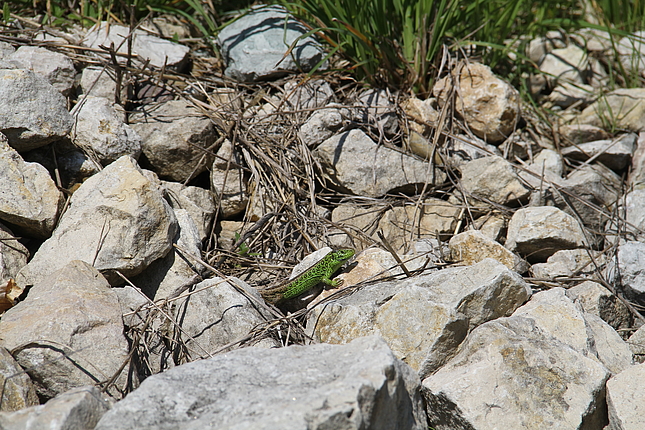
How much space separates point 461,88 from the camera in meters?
4.82

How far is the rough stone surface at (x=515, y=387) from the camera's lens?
7.73 ft

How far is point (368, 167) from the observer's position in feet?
14.0

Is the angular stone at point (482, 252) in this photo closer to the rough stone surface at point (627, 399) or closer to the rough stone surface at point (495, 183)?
the rough stone surface at point (495, 183)

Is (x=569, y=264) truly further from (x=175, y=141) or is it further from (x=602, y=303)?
(x=175, y=141)

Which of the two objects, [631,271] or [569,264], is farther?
[569,264]

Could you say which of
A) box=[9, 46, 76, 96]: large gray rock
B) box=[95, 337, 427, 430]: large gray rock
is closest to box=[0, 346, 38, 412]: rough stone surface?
box=[95, 337, 427, 430]: large gray rock

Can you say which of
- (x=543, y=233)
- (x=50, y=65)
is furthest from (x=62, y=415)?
(x=543, y=233)

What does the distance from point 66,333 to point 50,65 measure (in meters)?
2.52

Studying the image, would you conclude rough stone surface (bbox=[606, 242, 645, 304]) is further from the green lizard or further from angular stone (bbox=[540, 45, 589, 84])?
angular stone (bbox=[540, 45, 589, 84])

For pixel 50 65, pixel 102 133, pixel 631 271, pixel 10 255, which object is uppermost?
pixel 50 65

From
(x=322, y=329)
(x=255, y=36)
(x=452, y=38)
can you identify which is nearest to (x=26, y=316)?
(x=322, y=329)

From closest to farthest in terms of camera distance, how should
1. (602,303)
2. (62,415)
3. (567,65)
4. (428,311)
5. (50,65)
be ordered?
(62,415) < (428,311) < (602,303) < (50,65) < (567,65)

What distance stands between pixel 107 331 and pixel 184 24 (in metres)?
3.84

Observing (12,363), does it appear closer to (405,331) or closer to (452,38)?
(405,331)
